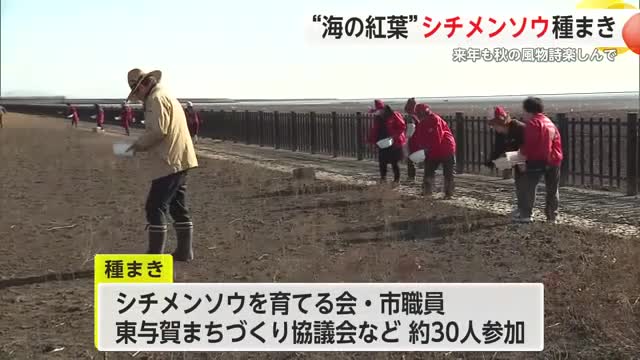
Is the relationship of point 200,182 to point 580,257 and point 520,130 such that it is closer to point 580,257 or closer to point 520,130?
point 520,130

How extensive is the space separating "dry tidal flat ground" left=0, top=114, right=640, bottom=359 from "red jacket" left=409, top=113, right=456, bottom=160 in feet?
2.29

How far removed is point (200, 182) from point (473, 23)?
6.24m

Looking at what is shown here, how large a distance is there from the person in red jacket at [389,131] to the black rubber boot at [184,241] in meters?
5.53

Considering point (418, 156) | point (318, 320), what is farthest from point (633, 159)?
point (318, 320)

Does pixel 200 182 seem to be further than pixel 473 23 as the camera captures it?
Yes

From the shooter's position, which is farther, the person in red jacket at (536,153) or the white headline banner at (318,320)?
the person in red jacket at (536,153)

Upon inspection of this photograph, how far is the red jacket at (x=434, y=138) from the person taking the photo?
9.64 meters

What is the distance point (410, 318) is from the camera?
3945 mm

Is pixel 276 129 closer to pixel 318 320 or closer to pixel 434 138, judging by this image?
pixel 434 138

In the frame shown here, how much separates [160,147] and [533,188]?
3.99m

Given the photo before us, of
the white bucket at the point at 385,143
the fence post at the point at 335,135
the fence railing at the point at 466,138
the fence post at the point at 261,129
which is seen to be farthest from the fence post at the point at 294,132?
the white bucket at the point at 385,143

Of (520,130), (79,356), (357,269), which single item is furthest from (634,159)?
(79,356)

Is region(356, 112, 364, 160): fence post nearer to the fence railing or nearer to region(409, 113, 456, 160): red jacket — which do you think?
the fence railing

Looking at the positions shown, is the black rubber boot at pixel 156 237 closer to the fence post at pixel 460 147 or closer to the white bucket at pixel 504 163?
the white bucket at pixel 504 163
